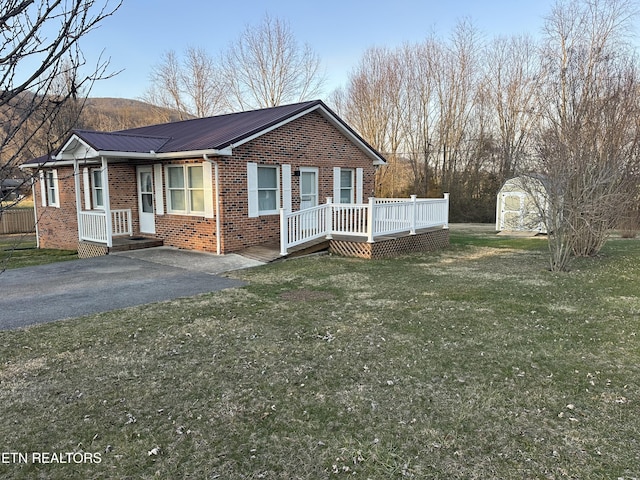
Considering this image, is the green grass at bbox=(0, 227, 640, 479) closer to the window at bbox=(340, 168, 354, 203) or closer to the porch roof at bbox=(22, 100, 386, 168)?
the porch roof at bbox=(22, 100, 386, 168)

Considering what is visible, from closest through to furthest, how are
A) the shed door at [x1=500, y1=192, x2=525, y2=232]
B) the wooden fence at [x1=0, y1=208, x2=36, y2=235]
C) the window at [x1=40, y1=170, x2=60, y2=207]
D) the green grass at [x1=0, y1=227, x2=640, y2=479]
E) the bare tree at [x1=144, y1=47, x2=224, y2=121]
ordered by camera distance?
the green grass at [x1=0, y1=227, x2=640, y2=479] → the window at [x1=40, y1=170, x2=60, y2=207] → the shed door at [x1=500, y1=192, x2=525, y2=232] → the wooden fence at [x1=0, y1=208, x2=36, y2=235] → the bare tree at [x1=144, y1=47, x2=224, y2=121]

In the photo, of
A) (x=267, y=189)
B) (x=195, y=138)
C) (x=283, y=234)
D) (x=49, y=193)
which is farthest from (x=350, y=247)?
(x=49, y=193)

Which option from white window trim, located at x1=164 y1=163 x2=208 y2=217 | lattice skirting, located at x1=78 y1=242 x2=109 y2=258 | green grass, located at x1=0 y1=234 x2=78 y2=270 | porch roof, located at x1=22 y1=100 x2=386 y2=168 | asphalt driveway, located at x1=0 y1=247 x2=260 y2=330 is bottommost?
green grass, located at x1=0 y1=234 x2=78 y2=270

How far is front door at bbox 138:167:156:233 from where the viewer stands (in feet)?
43.0

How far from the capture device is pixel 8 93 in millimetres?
1890

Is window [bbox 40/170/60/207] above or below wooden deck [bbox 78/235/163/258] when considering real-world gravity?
above

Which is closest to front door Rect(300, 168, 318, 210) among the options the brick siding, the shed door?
the brick siding

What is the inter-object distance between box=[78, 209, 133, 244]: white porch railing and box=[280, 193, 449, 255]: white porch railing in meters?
5.12

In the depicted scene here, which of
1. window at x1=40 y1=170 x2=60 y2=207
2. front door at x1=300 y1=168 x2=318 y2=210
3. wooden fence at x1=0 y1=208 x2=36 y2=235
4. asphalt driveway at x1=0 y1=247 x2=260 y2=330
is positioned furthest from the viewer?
wooden fence at x1=0 y1=208 x2=36 y2=235

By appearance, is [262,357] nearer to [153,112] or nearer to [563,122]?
[563,122]

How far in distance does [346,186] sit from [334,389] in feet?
38.4

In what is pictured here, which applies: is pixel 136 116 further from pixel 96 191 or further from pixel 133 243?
pixel 133 243

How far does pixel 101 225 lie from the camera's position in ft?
40.1

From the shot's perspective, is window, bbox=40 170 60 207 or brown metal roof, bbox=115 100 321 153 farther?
window, bbox=40 170 60 207
